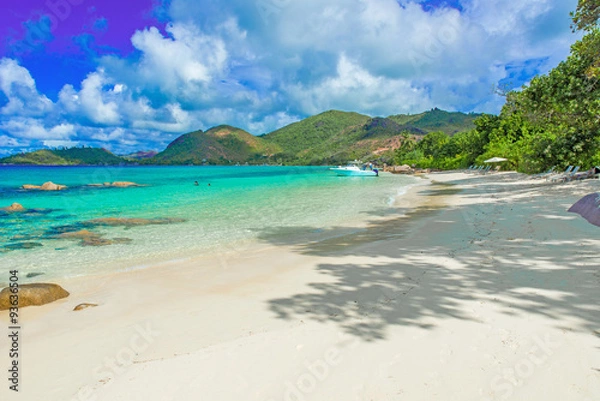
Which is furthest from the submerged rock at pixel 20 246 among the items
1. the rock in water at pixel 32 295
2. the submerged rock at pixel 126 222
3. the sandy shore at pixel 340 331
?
the rock in water at pixel 32 295

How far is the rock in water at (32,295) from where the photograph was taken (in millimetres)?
6488

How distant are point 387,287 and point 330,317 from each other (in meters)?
1.70

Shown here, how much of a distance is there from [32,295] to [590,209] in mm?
14944

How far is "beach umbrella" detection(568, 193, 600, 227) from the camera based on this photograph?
9.82 m

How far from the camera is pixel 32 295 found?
6.57m

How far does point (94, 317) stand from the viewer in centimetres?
591

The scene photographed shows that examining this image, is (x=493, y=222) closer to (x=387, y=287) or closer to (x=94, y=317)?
(x=387, y=287)

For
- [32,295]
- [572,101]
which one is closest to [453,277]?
[32,295]

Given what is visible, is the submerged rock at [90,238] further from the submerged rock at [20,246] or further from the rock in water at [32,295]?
the rock in water at [32,295]

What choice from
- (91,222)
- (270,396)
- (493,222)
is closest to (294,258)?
(270,396)

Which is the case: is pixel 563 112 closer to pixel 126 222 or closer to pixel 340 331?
pixel 340 331

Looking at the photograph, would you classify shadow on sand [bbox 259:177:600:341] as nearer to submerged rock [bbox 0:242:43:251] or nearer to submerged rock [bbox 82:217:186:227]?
submerged rock [bbox 82:217:186:227]

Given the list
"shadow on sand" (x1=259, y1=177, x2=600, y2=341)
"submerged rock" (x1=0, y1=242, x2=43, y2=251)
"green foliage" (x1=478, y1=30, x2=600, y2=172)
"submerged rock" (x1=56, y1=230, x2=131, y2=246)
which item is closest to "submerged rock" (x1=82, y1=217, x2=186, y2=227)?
"submerged rock" (x1=56, y1=230, x2=131, y2=246)

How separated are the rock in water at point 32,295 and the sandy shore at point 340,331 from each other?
0.86 feet
